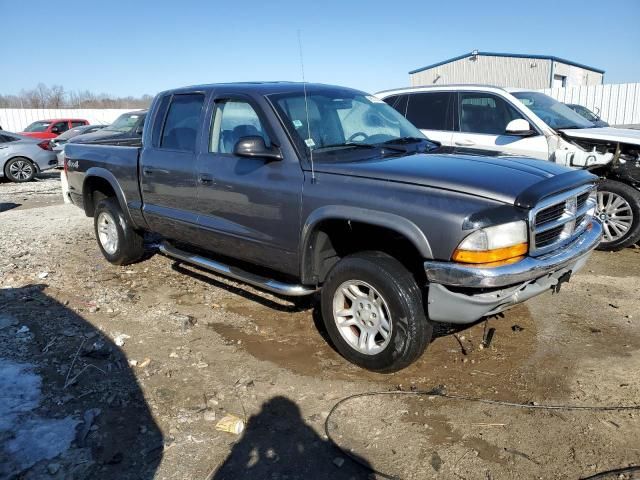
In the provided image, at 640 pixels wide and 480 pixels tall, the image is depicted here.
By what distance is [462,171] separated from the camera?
3.32 m

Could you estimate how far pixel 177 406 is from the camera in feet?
10.7

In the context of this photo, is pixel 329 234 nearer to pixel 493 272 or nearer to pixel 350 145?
pixel 350 145

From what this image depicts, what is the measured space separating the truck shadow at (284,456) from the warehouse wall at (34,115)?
1113 inches

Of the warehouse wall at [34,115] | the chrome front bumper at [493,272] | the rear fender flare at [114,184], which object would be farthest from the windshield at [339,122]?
the warehouse wall at [34,115]

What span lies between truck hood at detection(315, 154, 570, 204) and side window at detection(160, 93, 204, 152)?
1.61 metres

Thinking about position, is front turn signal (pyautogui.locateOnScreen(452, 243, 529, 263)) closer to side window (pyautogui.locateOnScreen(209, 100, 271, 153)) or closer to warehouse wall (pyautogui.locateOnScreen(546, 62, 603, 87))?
side window (pyautogui.locateOnScreen(209, 100, 271, 153))

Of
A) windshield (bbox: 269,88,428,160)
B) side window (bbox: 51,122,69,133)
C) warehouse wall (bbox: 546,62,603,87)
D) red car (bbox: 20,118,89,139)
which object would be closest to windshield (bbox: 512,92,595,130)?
windshield (bbox: 269,88,428,160)

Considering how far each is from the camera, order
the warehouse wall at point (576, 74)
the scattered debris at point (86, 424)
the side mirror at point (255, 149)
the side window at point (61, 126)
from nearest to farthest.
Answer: the scattered debris at point (86, 424), the side mirror at point (255, 149), the side window at point (61, 126), the warehouse wall at point (576, 74)

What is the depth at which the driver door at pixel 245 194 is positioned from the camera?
151 inches

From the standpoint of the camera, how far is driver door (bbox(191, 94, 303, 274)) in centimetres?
383

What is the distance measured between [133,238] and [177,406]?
10.1 ft

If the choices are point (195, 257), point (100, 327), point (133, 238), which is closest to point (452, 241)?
point (195, 257)

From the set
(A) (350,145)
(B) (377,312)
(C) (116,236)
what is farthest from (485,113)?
(C) (116,236)

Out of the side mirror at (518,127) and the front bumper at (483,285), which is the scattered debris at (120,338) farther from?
the side mirror at (518,127)
